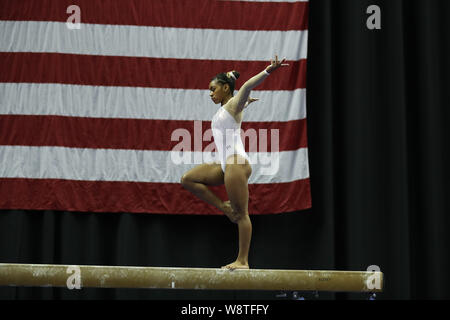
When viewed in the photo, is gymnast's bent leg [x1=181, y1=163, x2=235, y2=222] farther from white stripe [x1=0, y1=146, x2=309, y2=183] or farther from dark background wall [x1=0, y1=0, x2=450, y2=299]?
dark background wall [x1=0, y1=0, x2=450, y2=299]

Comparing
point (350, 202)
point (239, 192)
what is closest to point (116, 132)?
point (239, 192)

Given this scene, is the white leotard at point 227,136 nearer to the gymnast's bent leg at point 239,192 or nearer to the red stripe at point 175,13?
the gymnast's bent leg at point 239,192

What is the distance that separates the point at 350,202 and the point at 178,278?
2427 millimetres

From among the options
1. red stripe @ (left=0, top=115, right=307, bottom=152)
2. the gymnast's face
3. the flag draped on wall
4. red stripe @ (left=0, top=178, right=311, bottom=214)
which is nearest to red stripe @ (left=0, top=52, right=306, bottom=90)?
the flag draped on wall

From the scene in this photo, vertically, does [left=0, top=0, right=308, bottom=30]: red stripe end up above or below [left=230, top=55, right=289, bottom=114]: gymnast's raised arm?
above

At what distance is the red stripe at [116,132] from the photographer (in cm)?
571

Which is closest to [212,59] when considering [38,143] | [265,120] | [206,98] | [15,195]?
[206,98]

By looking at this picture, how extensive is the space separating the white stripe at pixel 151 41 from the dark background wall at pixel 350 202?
1.60ft

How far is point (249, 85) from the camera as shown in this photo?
4.04m

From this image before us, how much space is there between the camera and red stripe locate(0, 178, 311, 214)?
5.66 metres

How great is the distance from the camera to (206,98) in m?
5.79

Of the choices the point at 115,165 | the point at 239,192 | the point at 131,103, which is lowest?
the point at 239,192

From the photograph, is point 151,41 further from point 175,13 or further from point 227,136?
point 227,136
